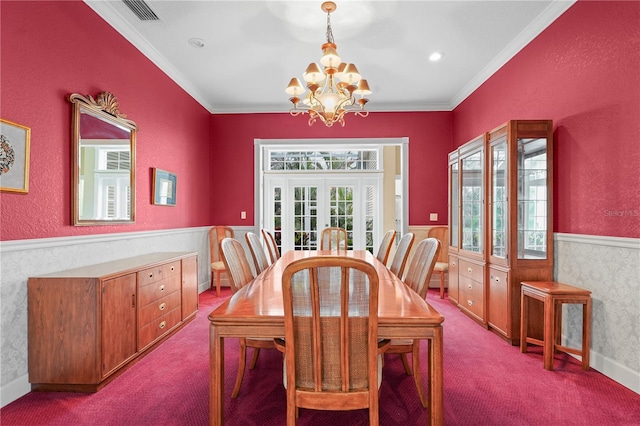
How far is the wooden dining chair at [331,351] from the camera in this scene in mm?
1288

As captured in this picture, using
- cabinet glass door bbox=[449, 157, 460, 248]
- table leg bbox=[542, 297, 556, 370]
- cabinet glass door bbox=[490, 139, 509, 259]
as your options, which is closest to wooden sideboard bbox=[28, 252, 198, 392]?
table leg bbox=[542, 297, 556, 370]

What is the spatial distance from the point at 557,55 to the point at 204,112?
172 inches

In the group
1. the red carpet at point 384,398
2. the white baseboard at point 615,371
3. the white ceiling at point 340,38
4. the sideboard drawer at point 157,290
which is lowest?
the red carpet at point 384,398

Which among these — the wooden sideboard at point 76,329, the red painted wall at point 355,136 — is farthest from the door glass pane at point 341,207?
the wooden sideboard at point 76,329

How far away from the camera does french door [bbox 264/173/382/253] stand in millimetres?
6145

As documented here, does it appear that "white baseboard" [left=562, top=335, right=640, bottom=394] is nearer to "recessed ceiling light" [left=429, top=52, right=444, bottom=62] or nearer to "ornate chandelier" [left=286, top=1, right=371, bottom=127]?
"ornate chandelier" [left=286, top=1, right=371, bottom=127]

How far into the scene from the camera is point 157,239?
11.9ft

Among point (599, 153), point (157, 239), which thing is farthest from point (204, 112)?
point (599, 153)

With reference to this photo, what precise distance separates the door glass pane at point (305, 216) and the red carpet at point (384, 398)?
353cm

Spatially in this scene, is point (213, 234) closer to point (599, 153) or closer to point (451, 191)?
point (451, 191)

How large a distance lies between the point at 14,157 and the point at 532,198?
3.85 m

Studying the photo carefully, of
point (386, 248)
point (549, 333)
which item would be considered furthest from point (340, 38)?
→ point (549, 333)

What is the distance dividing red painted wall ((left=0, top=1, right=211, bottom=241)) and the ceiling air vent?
28 centimetres

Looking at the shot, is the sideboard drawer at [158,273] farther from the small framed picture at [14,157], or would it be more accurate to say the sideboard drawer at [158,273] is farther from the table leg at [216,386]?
the table leg at [216,386]
